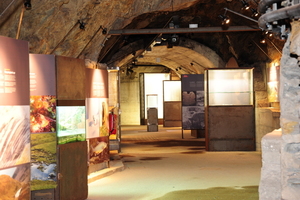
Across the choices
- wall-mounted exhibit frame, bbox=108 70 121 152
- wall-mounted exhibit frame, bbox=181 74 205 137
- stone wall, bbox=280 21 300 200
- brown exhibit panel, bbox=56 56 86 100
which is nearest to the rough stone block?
stone wall, bbox=280 21 300 200

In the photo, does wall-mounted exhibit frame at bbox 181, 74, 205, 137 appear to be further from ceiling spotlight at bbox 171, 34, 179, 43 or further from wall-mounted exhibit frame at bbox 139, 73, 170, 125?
wall-mounted exhibit frame at bbox 139, 73, 170, 125

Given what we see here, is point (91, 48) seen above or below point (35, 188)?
above

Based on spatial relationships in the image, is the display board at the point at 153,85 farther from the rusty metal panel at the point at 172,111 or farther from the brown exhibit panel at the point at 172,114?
the rusty metal panel at the point at 172,111

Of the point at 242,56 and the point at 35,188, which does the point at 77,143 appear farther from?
the point at 242,56

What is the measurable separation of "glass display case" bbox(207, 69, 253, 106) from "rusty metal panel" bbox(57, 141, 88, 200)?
8275mm

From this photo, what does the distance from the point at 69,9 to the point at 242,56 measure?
910cm

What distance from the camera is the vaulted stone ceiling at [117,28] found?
9.77 metres

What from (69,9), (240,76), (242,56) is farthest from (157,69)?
(69,9)

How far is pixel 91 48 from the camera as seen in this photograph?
13.3 meters

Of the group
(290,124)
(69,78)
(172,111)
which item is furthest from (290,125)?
(172,111)

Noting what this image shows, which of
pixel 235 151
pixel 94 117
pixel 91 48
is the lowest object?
pixel 235 151

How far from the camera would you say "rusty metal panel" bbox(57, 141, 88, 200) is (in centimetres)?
731

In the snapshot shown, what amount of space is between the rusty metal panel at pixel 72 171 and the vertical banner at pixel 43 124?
0.12 metres

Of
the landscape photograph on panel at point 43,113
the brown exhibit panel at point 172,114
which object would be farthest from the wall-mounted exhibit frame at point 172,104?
the landscape photograph on panel at point 43,113
